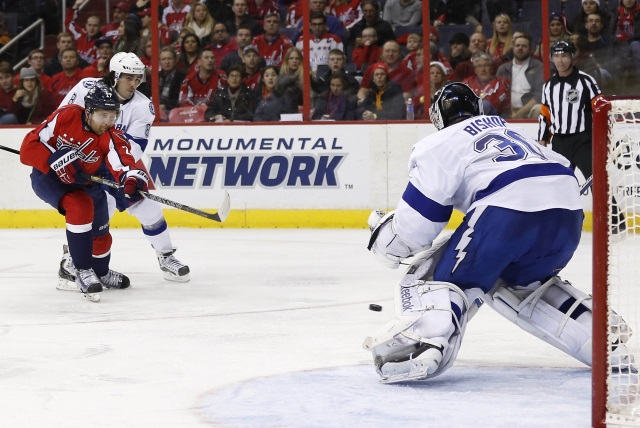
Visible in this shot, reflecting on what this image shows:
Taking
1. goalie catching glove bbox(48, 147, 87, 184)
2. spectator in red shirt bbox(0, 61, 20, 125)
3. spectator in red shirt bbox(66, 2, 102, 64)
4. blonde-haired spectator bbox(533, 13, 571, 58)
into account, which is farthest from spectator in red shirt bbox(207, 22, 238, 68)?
goalie catching glove bbox(48, 147, 87, 184)

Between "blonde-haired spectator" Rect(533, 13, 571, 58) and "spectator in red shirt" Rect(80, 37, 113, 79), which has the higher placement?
"blonde-haired spectator" Rect(533, 13, 571, 58)

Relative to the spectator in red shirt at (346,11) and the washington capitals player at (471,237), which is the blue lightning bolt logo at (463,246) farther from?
the spectator in red shirt at (346,11)

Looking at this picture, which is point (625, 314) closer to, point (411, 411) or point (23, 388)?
point (411, 411)

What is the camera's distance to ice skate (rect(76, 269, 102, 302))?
4996 mm

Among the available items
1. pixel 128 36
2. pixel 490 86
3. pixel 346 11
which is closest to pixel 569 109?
pixel 490 86

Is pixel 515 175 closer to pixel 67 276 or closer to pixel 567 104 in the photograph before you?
pixel 67 276

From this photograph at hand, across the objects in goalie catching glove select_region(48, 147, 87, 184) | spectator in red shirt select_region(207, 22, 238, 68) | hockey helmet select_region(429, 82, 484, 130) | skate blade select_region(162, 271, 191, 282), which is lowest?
skate blade select_region(162, 271, 191, 282)

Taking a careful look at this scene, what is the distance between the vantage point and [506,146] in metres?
3.25

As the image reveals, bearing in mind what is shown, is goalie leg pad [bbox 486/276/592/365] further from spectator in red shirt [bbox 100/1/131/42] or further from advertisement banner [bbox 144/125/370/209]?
spectator in red shirt [bbox 100/1/131/42]

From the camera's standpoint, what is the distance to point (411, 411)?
9.64 feet

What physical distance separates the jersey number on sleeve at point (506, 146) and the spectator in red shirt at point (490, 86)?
4477mm

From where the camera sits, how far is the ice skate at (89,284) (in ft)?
16.4

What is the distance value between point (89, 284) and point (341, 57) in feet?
11.3

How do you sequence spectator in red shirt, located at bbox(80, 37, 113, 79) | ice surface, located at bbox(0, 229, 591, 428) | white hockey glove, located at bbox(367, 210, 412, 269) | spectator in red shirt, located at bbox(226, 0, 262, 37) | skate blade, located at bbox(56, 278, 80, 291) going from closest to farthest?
ice surface, located at bbox(0, 229, 591, 428), white hockey glove, located at bbox(367, 210, 412, 269), skate blade, located at bbox(56, 278, 80, 291), spectator in red shirt, located at bbox(226, 0, 262, 37), spectator in red shirt, located at bbox(80, 37, 113, 79)
